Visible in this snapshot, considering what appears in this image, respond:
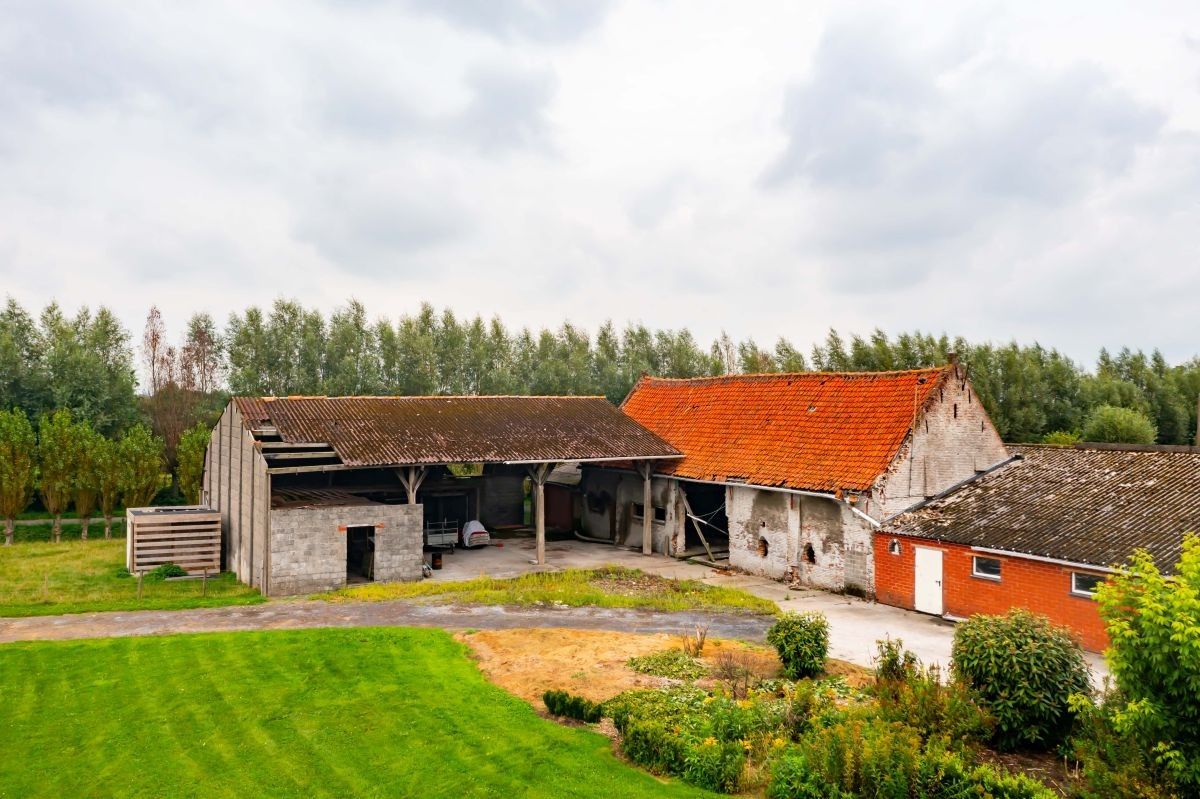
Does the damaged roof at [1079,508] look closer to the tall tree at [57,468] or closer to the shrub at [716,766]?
the shrub at [716,766]

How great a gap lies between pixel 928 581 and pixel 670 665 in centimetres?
887

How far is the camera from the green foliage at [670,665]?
14.9m

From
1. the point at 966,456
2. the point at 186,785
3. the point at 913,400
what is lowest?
the point at 186,785

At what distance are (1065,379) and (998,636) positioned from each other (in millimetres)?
42157

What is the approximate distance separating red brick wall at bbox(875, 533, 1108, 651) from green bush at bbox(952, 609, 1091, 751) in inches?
247

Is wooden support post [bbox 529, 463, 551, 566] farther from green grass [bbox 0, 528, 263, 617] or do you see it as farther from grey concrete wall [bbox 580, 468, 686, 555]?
green grass [bbox 0, 528, 263, 617]

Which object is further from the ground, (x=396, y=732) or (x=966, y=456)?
(x=966, y=456)

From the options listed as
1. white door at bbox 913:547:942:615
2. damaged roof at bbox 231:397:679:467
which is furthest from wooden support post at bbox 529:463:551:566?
white door at bbox 913:547:942:615

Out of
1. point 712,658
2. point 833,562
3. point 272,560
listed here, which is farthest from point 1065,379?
point 272,560

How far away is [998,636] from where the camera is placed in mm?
12164

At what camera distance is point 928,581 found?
20.8 m

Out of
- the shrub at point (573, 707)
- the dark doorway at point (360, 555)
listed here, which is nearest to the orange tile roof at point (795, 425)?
the dark doorway at point (360, 555)

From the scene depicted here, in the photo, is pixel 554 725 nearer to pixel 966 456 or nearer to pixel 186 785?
pixel 186 785

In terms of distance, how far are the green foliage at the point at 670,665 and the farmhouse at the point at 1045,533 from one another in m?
8.09
